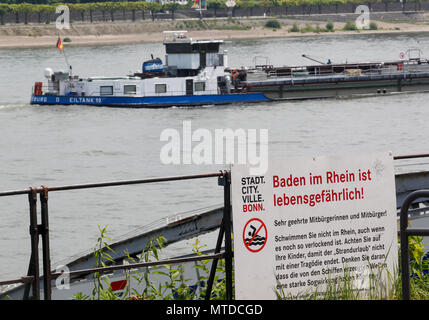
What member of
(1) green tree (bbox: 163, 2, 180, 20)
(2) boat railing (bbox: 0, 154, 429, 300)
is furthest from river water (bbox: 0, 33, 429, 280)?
(1) green tree (bbox: 163, 2, 180, 20)

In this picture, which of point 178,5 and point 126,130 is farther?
point 178,5

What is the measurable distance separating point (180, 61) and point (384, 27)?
9488cm

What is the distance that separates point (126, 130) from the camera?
4306 centimetres

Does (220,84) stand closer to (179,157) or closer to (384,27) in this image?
(179,157)

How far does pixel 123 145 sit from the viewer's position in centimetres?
3778

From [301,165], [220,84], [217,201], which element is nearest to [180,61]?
[220,84]

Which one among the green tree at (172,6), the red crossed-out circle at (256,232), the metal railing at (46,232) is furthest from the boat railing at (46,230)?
the green tree at (172,6)

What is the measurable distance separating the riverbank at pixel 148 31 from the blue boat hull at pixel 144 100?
57908 millimetres

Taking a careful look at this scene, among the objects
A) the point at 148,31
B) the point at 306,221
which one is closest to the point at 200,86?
the point at 306,221

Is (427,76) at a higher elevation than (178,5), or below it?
below

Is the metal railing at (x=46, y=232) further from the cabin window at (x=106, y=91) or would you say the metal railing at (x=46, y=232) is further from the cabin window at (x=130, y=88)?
the cabin window at (x=106, y=91)

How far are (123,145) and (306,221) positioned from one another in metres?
31.4

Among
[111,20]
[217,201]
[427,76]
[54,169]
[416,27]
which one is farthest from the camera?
[416,27]

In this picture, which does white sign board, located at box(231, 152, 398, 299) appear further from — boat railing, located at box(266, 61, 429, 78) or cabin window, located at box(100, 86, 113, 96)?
boat railing, located at box(266, 61, 429, 78)
